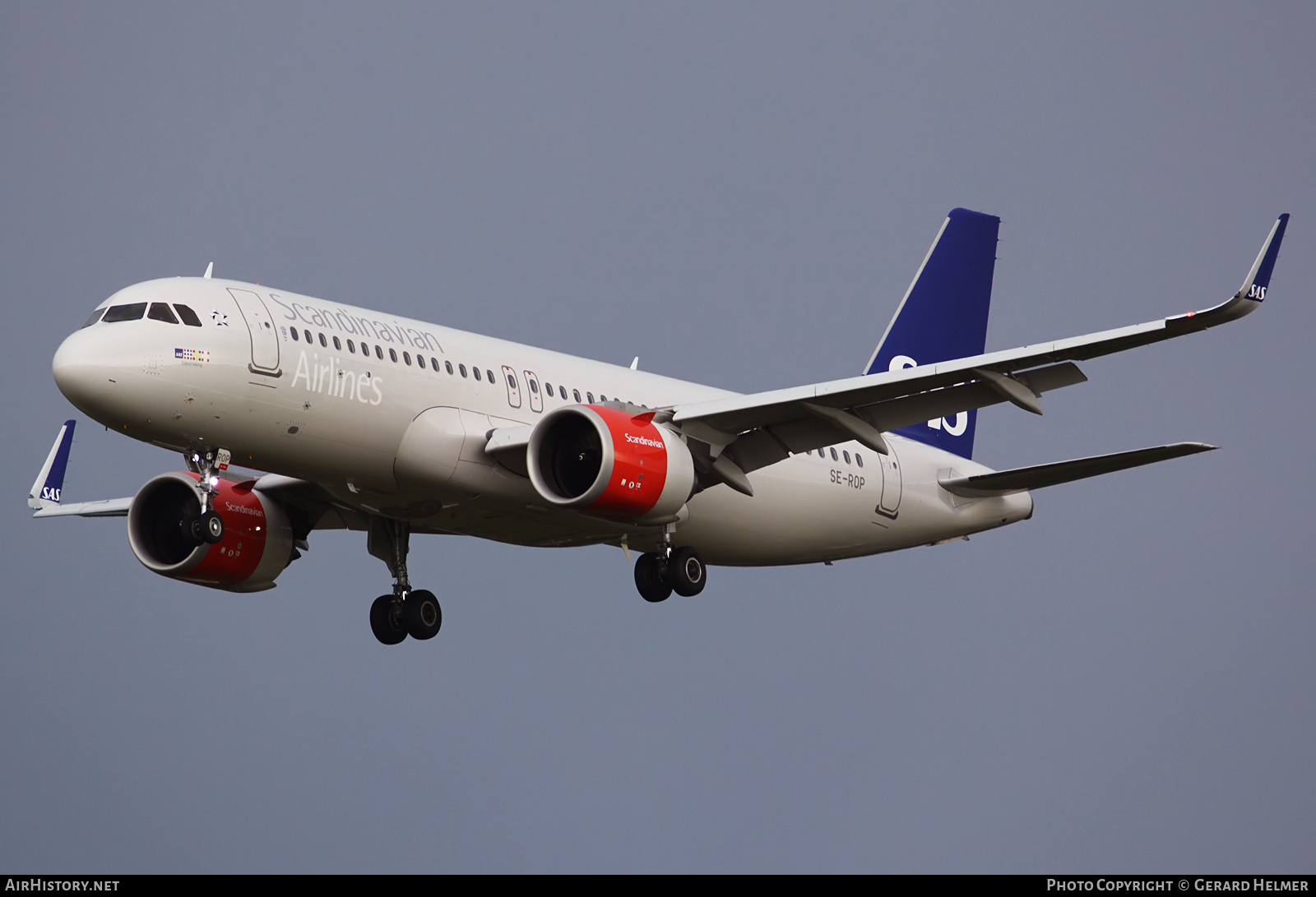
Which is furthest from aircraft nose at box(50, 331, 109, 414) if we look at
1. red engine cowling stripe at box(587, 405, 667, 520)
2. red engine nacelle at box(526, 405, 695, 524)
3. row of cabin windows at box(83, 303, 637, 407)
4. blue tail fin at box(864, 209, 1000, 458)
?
blue tail fin at box(864, 209, 1000, 458)

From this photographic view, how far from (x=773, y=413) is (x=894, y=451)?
311 inches

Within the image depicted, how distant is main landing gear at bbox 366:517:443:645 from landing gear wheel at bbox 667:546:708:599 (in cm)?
580

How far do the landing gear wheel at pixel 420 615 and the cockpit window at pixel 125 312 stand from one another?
1012 centimetres

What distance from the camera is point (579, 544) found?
37.1m

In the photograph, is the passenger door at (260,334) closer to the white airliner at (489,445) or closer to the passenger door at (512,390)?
the white airliner at (489,445)

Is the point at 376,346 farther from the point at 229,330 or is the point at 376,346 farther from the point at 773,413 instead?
the point at 773,413

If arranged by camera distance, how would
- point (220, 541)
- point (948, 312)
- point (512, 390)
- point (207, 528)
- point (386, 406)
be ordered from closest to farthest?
point (207, 528)
point (386, 406)
point (512, 390)
point (220, 541)
point (948, 312)

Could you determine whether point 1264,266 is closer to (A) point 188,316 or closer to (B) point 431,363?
(B) point 431,363

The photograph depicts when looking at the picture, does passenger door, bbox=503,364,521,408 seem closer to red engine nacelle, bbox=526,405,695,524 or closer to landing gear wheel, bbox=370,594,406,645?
red engine nacelle, bbox=526,405,695,524

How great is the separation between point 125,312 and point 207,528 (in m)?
4.00

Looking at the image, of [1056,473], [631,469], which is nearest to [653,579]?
[631,469]

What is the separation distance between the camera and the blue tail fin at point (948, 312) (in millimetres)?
43562

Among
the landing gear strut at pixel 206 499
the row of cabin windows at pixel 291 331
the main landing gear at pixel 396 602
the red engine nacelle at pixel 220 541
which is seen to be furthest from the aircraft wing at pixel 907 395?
the red engine nacelle at pixel 220 541

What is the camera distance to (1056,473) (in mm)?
37125
